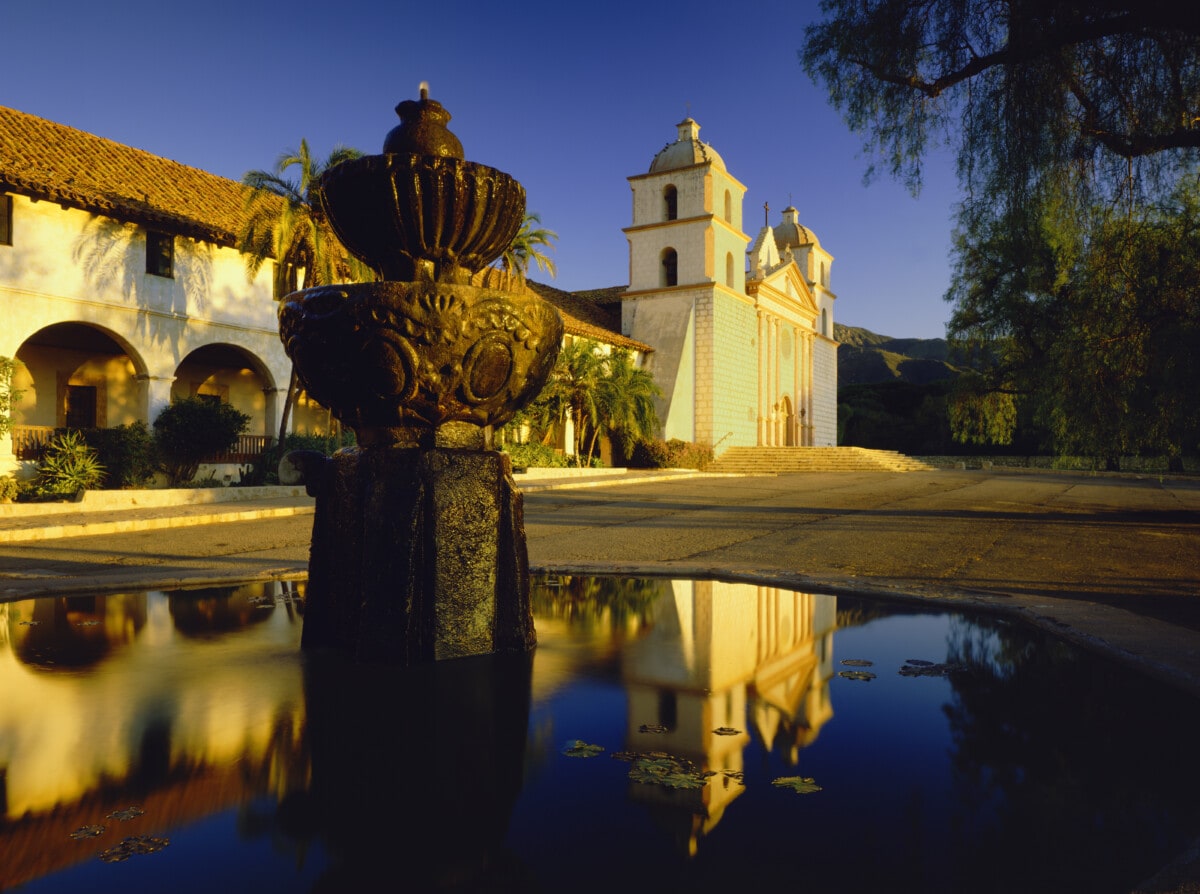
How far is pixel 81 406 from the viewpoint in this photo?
58.6 feet

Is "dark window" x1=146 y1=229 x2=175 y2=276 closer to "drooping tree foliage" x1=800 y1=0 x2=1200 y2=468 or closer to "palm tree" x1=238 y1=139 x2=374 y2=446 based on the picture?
"palm tree" x1=238 y1=139 x2=374 y2=446

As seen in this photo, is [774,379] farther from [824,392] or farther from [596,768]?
[596,768]

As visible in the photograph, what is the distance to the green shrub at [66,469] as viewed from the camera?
1368 centimetres

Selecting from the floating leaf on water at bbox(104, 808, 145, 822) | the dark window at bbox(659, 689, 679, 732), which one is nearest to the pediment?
the dark window at bbox(659, 689, 679, 732)

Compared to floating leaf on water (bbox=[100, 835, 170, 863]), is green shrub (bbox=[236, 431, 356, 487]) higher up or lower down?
higher up

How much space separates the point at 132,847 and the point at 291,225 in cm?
1645

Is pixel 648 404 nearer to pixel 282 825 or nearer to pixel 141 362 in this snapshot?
pixel 141 362

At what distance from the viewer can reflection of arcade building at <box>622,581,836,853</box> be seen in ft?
6.41

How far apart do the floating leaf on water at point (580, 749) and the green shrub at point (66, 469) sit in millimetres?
14523

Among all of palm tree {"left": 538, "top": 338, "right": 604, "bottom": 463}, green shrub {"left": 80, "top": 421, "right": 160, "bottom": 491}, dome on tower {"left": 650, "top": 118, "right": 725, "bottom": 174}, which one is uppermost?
dome on tower {"left": 650, "top": 118, "right": 725, "bottom": 174}

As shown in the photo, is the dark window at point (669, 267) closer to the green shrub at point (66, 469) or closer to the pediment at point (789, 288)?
the pediment at point (789, 288)

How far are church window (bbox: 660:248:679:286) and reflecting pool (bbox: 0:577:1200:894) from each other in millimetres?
31438

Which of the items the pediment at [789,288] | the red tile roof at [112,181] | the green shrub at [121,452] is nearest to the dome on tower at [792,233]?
the pediment at [789,288]

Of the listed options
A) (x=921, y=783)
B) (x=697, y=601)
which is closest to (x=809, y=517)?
(x=697, y=601)
